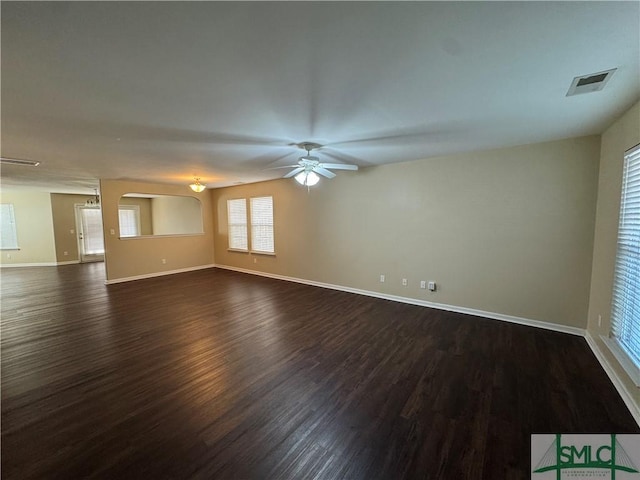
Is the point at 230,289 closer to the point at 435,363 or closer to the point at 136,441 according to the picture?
the point at 136,441

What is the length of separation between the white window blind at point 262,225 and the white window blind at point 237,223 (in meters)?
0.34

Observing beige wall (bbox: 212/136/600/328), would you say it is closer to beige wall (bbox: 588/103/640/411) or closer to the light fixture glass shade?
beige wall (bbox: 588/103/640/411)

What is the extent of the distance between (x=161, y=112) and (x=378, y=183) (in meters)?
3.51

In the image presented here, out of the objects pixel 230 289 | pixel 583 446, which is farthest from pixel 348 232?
pixel 583 446

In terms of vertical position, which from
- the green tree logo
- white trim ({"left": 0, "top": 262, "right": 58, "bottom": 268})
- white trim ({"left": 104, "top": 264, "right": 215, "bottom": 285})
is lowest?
the green tree logo

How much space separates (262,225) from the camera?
687 centimetres

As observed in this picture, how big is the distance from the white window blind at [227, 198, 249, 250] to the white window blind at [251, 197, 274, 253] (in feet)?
1.10

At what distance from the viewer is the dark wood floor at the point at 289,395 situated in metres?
1.61

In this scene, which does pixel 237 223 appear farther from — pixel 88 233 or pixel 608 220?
pixel 608 220

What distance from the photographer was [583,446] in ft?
5.62

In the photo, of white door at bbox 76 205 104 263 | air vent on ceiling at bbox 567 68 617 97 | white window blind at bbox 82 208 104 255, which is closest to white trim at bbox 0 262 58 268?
white door at bbox 76 205 104 263

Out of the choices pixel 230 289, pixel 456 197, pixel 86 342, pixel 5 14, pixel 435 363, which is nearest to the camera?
pixel 5 14

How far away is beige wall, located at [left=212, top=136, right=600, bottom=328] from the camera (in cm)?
329

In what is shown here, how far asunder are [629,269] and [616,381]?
0.99 m
